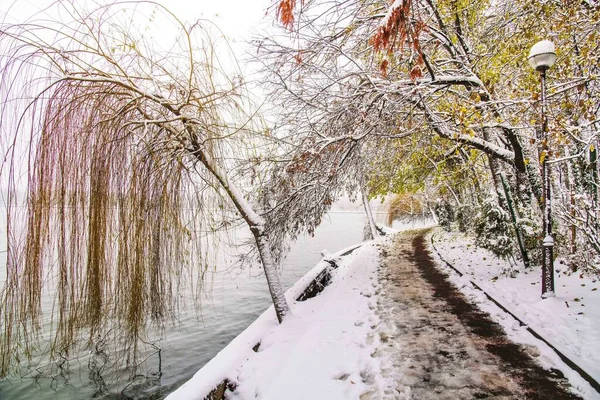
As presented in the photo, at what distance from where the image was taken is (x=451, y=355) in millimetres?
4449

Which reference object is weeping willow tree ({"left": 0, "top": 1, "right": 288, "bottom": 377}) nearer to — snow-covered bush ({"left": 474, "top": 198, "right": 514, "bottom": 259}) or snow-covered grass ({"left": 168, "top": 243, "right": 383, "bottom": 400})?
snow-covered grass ({"left": 168, "top": 243, "right": 383, "bottom": 400})

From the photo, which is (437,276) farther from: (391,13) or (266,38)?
(391,13)

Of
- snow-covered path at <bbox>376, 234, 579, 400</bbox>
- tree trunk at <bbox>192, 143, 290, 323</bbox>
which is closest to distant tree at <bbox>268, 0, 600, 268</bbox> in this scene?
tree trunk at <bbox>192, 143, 290, 323</bbox>

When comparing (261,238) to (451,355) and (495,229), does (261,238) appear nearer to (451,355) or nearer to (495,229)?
(451,355)

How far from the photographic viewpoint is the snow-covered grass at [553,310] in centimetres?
401

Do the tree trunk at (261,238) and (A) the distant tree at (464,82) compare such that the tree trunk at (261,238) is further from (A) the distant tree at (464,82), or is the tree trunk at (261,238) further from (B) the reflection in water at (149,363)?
(A) the distant tree at (464,82)

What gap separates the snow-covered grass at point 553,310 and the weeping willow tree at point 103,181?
15.8 feet

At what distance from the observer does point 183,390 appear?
11.6 ft

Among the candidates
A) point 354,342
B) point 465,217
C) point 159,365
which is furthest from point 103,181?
point 465,217

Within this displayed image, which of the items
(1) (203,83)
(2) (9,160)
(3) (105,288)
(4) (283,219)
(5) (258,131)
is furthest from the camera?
(4) (283,219)

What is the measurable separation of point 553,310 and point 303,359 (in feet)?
15.0

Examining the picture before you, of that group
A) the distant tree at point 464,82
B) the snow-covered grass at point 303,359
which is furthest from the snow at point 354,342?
the distant tree at point 464,82

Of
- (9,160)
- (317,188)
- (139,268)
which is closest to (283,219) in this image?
(317,188)

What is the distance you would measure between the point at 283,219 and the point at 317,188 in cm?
103
